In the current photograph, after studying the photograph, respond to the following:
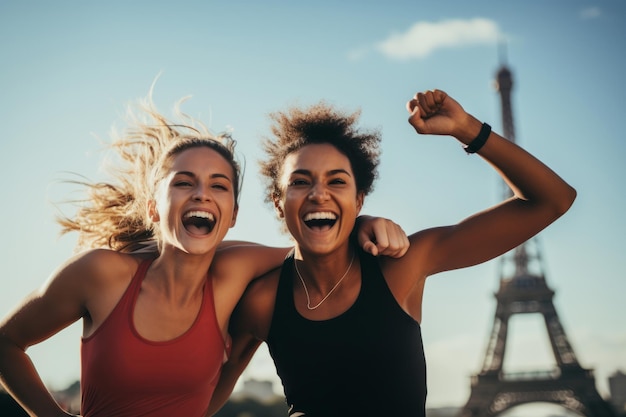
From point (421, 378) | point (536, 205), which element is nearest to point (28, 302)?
point (421, 378)

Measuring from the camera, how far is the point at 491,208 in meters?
4.62

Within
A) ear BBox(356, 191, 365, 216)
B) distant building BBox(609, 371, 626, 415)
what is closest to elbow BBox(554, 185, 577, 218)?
ear BBox(356, 191, 365, 216)

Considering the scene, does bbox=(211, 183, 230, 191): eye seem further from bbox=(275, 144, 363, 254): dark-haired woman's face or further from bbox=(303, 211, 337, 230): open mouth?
bbox=(303, 211, 337, 230): open mouth

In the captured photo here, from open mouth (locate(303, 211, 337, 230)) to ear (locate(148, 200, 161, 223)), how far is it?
116 centimetres

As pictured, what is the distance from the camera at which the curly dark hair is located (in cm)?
506

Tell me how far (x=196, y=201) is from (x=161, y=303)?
28.4 inches

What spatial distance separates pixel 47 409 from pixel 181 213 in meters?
1.58

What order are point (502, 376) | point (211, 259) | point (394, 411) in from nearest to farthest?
point (394, 411) < point (211, 259) < point (502, 376)

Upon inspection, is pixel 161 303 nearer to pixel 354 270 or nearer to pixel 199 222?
pixel 199 222

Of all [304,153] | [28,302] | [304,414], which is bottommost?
[304,414]

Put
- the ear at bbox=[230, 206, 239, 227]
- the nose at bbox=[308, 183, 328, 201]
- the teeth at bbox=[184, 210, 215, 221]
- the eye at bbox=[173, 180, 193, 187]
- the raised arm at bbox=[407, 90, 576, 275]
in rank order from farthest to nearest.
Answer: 1. the ear at bbox=[230, 206, 239, 227]
2. the eye at bbox=[173, 180, 193, 187]
3. the teeth at bbox=[184, 210, 215, 221]
4. the nose at bbox=[308, 183, 328, 201]
5. the raised arm at bbox=[407, 90, 576, 275]

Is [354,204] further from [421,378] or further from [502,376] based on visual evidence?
[502,376]

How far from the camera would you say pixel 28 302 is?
4727 millimetres

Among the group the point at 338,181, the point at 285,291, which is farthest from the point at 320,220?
the point at 285,291
